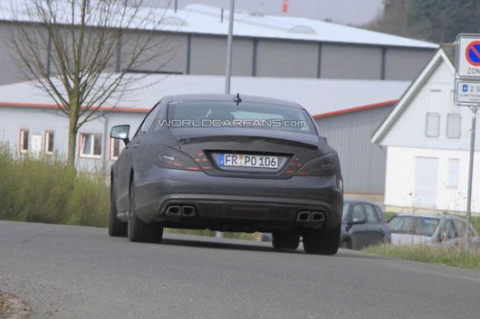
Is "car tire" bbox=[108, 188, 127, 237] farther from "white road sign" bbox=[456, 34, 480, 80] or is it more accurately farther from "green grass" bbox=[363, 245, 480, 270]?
"white road sign" bbox=[456, 34, 480, 80]

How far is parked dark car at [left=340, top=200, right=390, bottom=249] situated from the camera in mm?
26828

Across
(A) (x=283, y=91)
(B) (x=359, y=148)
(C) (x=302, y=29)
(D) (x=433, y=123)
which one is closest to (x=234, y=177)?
(D) (x=433, y=123)

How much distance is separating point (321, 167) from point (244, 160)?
0.75 metres

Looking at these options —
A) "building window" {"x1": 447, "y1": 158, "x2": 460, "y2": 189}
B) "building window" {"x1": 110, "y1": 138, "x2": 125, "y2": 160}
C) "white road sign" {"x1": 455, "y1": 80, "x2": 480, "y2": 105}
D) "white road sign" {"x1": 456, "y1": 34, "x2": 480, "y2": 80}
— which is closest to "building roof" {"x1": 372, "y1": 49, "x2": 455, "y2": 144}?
"building window" {"x1": 447, "y1": 158, "x2": 460, "y2": 189}

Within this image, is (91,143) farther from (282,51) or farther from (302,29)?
(302,29)

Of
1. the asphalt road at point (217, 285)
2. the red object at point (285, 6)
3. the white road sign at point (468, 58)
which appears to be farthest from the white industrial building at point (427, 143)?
the asphalt road at point (217, 285)

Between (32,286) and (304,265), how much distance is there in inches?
116

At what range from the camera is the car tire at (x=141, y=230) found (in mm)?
13266

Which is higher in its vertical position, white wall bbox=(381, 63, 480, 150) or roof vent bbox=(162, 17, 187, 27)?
roof vent bbox=(162, 17, 187, 27)

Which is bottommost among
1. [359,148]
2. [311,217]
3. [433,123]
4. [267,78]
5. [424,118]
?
[359,148]

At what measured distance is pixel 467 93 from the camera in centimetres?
1814

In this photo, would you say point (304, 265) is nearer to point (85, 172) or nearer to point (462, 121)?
point (85, 172)

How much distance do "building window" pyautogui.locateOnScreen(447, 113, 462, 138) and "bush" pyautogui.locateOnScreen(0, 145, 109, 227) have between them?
46.6 meters

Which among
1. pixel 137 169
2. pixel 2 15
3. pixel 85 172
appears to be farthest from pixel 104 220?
pixel 2 15
